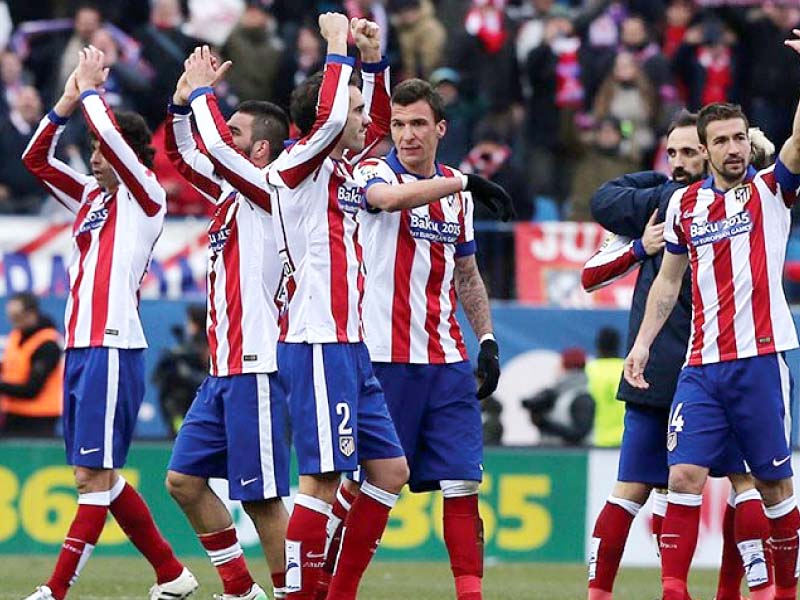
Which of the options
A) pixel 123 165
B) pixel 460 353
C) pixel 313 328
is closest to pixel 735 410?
pixel 460 353

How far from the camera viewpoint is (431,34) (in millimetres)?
19641

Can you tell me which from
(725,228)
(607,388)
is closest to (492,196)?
(725,228)

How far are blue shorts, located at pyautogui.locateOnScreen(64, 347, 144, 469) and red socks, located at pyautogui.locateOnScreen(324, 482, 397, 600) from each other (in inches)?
64.9

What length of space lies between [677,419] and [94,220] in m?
3.36

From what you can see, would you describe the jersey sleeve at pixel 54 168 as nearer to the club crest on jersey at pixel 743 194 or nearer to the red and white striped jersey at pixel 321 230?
the red and white striped jersey at pixel 321 230

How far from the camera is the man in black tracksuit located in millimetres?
9844

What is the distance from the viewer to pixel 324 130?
8.63 meters

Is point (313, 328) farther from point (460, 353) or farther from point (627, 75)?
point (627, 75)

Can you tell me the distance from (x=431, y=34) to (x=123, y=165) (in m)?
9.84

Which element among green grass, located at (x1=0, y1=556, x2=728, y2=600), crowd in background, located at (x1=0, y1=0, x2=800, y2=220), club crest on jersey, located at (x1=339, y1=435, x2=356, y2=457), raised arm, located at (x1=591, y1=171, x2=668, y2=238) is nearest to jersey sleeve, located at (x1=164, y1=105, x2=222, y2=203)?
club crest on jersey, located at (x1=339, y1=435, x2=356, y2=457)

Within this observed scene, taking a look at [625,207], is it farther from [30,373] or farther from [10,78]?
[10,78]

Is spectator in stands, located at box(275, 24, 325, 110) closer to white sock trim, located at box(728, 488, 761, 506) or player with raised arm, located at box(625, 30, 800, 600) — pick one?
white sock trim, located at box(728, 488, 761, 506)

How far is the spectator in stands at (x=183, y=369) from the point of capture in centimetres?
1645

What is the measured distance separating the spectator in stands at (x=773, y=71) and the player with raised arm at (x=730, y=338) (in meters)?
10.7
